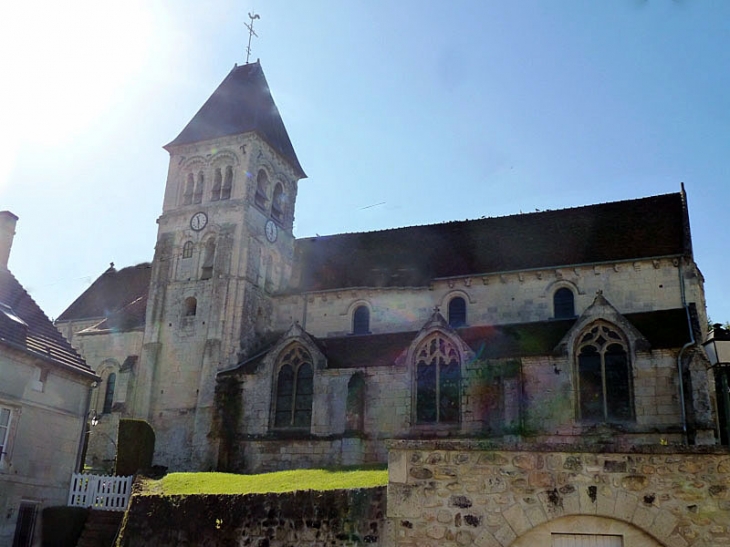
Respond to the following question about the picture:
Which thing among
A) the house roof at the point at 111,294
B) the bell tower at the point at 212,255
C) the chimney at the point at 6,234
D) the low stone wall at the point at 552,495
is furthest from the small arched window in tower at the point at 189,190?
the low stone wall at the point at 552,495

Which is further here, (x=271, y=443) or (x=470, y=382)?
(x=271, y=443)

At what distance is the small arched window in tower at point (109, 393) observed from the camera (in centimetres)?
3222

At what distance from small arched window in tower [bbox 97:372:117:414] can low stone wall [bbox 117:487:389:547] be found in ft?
55.9

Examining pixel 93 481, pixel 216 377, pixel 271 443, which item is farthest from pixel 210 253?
pixel 93 481

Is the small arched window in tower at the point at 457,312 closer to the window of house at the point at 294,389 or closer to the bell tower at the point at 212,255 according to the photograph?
the window of house at the point at 294,389

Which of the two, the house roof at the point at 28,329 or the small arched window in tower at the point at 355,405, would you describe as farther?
the small arched window in tower at the point at 355,405

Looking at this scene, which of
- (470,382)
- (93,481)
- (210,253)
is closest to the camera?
(93,481)

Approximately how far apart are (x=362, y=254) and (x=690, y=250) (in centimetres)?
1329

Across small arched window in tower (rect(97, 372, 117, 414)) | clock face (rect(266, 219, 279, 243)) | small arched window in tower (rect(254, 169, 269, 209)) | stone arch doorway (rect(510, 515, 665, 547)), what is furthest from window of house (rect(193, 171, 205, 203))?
stone arch doorway (rect(510, 515, 665, 547))

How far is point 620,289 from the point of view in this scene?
2667cm

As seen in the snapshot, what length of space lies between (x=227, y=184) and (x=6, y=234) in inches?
450

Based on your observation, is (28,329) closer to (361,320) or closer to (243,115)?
(361,320)

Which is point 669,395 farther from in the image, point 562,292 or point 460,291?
point 460,291

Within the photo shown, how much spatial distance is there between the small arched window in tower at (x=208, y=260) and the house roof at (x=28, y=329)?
30.9ft
